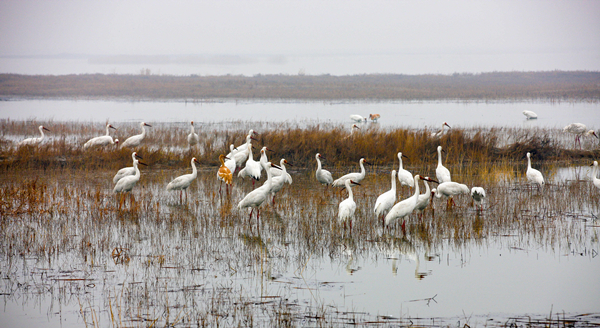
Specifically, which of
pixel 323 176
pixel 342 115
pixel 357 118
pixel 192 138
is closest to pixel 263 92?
pixel 342 115

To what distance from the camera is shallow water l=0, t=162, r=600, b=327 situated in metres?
5.75

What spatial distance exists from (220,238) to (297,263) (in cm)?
166

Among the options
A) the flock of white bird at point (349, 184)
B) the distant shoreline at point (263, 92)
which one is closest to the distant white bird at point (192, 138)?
the flock of white bird at point (349, 184)

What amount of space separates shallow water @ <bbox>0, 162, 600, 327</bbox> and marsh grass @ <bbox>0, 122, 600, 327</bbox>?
3 cm

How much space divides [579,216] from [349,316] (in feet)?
19.0

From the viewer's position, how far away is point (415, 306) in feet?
19.2

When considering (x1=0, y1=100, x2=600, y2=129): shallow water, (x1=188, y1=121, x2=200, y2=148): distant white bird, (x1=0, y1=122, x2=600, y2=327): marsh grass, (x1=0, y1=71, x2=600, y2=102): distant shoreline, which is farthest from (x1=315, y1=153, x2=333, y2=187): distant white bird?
(x1=0, y1=71, x2=600, y2=102): distant shoreline

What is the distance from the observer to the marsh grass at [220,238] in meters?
5.83

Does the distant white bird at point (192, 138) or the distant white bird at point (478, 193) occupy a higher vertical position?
the distant white bird at point (192, 138)

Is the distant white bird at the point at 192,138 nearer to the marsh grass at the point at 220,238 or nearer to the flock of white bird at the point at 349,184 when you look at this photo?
the flock of white bird at the point at 349,184

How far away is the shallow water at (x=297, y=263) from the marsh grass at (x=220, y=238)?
0.03 meters

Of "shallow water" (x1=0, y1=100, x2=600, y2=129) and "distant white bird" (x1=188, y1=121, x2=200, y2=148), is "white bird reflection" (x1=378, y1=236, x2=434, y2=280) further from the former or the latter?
"shallow water" (x1=0, y1=100, x2=600, y2=129)

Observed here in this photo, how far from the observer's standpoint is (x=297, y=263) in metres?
7.12

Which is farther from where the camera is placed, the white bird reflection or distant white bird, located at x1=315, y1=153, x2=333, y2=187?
distant white bird, located at x1=315, y1=153, x2=333, y2=187
